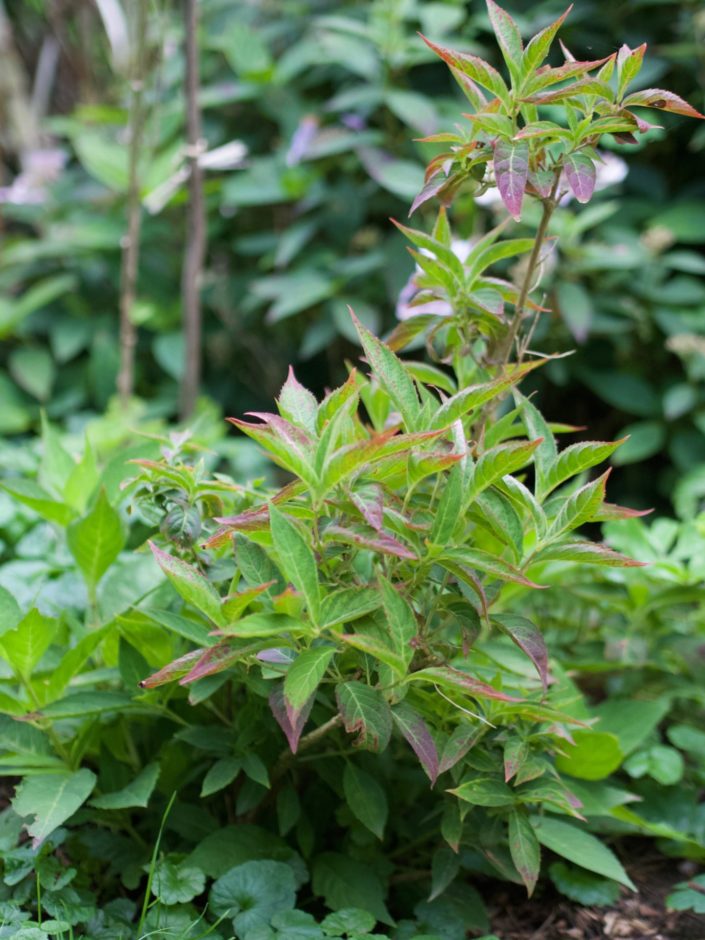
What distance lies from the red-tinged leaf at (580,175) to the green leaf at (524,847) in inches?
27.8

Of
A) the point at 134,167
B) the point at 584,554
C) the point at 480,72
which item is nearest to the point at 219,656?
the point at 584,554

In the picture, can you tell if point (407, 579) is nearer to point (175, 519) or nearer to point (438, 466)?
point (438, 466)

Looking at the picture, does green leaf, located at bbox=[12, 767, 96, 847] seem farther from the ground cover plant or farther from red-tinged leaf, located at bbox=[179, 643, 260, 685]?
red-tinged leaf, located at bbox=[179, 643, 260, 685]

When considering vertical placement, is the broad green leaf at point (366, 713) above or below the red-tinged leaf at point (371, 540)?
below

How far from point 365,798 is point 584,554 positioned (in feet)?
1.34

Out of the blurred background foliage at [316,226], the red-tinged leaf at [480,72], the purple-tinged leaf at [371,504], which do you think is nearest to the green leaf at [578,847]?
the purple-tinged leaf at [371,504]

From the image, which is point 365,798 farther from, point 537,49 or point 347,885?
point 537,49

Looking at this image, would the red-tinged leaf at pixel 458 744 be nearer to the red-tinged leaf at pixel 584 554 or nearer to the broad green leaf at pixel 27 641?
the red-tinged leaf at pixel 584 554

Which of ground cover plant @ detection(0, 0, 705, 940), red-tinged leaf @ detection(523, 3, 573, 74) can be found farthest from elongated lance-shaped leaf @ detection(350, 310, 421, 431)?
red-tinged leaf @ detection(523, 3, 573, 74)

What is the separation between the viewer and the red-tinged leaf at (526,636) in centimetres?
101

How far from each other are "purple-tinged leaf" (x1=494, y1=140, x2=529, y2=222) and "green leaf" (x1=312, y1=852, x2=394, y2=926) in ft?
2.72

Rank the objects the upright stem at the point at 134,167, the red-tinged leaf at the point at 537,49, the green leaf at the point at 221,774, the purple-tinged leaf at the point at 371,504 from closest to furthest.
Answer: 1. the purple-tinged leaf at the point at 371,504
2. the red-tinged leaf at the point at 537,49
3. the green leaf at the point at 221,774
4. the upright stem at the point at 134,167

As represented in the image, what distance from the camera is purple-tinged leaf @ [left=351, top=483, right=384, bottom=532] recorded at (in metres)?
0.90

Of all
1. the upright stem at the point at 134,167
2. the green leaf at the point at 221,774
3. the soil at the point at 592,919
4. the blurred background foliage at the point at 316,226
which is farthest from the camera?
the blurred background foliage at the point at 316,226
